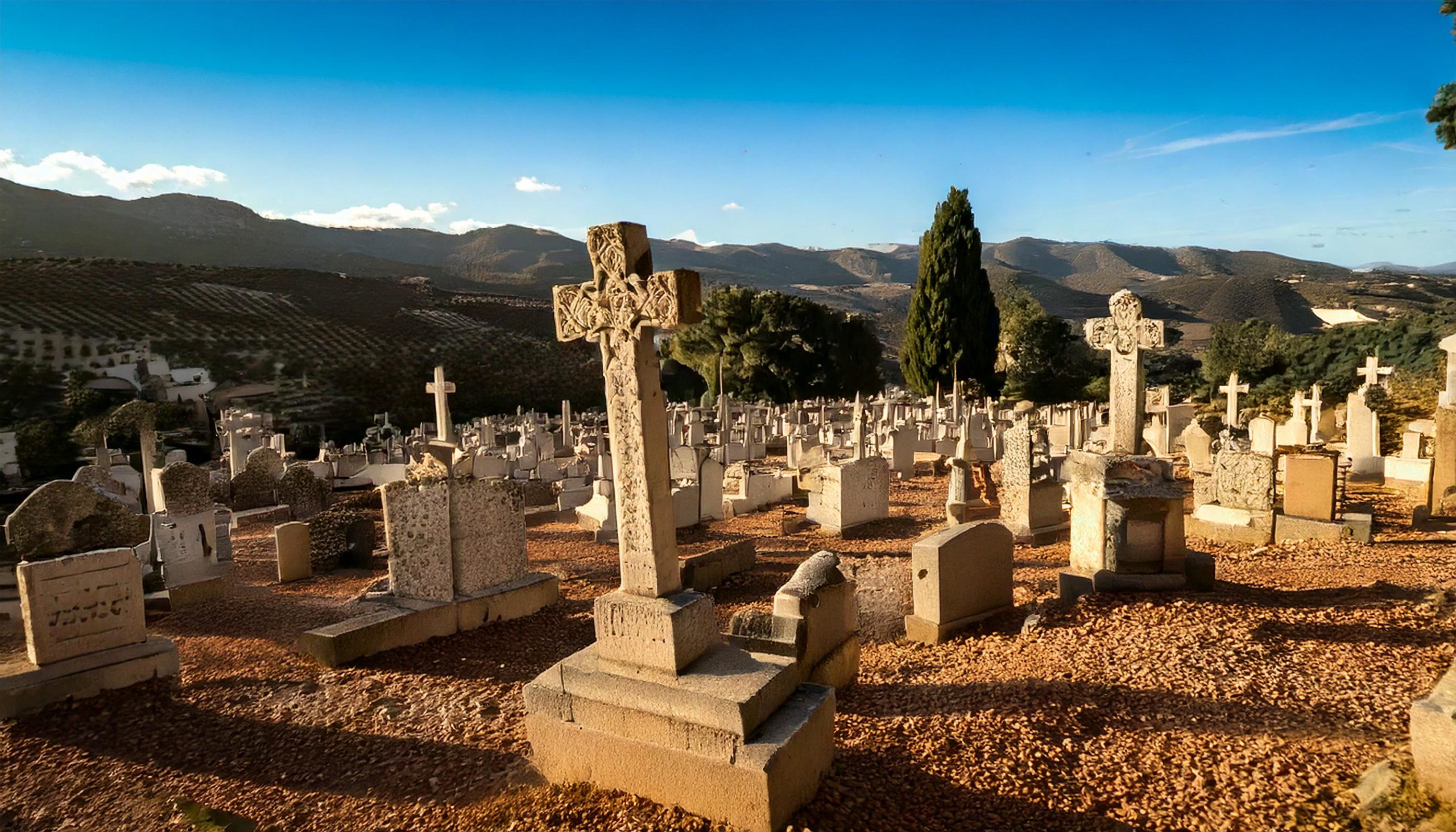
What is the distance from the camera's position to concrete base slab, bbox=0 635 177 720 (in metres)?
5.13

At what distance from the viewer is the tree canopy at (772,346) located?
123 feet

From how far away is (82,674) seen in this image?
537 cm

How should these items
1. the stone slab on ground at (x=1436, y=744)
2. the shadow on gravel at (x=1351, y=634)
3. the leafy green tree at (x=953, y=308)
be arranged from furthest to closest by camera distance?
1. the leafy green tree at (x=953, y=308)
2. the shadow on gravel at (x=1351, y=634)
3. the stone slab on ground at (x=1436, y=744)

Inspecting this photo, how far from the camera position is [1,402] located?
3123 cm

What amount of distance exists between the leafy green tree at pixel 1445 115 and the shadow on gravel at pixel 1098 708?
27.8 feet

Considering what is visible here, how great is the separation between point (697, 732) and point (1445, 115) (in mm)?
11567

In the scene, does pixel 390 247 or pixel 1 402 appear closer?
pixel 1 402

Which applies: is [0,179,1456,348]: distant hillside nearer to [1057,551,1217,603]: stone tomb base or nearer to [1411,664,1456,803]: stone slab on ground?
[1057,551,1217,603]: stone tomb base

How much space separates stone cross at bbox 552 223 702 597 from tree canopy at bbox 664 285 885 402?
32.6m

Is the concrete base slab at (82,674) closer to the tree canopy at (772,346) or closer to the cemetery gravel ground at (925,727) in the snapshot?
the cemetery gravel ground at (925,727)

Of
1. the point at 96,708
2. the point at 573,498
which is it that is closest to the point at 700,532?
the point at 573,498

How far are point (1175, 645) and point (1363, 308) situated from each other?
220ft

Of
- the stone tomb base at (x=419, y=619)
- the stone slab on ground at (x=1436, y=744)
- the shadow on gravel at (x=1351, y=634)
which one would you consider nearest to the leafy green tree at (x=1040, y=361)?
the shadow on gravel at (x=1351, y=634)

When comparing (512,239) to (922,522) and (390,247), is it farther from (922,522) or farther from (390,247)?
(922,522)
